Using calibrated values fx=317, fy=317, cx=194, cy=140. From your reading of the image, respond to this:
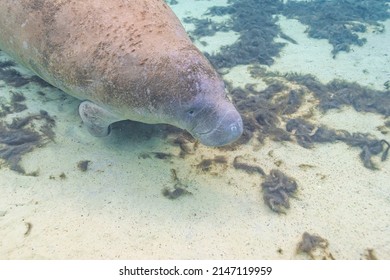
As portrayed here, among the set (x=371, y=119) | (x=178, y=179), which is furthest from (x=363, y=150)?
(x=178, y=179)

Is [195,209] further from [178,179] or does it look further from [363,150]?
[363,150]

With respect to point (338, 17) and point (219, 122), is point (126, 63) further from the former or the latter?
point (338, 17)

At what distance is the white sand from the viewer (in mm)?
3227

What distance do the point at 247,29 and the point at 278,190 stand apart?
685cm

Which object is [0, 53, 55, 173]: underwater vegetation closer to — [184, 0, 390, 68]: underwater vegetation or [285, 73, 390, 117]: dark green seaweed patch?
[184, 0, 390, 68]: underwater vegetation

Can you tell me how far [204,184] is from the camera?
3965 millimetres

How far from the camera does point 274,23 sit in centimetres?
1009

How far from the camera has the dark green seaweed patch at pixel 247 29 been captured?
25.0ft

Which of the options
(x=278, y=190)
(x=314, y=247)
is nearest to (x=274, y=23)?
(x=278, y=190)

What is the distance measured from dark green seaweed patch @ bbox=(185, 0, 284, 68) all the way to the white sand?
11.6ft

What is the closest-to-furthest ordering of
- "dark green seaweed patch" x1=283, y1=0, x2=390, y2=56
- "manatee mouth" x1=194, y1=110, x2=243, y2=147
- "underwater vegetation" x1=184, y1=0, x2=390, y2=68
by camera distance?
"manatee mouth" x1=194, y1=110, x2=243, y2=147 → "underwater vegetation" x1=184, y1=0, x2=390, y2=68 → "dark green seaweed patch" x1=283, y1=0, x2=390, y2=56

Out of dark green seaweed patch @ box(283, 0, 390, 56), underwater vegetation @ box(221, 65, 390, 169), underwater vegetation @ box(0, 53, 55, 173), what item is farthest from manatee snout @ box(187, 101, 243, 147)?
dark green seaweed patch @ box(283, 0, 390, 56)

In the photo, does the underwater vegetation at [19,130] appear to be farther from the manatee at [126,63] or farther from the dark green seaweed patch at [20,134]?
the manatee at [126,63]
